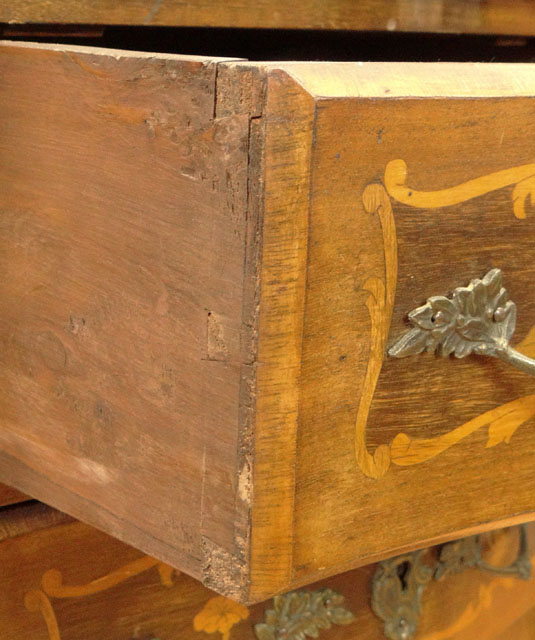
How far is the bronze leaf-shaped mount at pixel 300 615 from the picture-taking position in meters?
0.89

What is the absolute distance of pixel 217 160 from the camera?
50cm

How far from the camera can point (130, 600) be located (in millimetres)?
818

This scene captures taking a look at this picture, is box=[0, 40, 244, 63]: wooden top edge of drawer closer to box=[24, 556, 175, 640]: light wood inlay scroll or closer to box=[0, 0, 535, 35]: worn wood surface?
box=[0, 0, 535, 35]: worn wood surface

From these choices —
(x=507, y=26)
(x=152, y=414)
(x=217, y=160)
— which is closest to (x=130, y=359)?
(x=152, y=414)

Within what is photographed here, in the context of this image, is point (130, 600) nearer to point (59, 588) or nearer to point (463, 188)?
point (59, 588)

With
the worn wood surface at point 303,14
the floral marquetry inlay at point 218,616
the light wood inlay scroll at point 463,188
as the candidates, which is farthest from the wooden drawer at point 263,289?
the floral marquetry inlay at point 218,616

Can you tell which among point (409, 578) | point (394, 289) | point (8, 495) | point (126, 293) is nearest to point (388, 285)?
point (394, 289)

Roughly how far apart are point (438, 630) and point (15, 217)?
24.7 inches

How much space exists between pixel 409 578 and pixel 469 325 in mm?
463

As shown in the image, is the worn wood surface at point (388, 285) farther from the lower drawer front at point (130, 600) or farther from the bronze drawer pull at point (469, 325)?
the lower drawer front at point (130, 600)

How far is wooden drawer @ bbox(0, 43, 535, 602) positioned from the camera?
19.9 inches

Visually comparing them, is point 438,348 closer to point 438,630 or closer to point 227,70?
point 227,70

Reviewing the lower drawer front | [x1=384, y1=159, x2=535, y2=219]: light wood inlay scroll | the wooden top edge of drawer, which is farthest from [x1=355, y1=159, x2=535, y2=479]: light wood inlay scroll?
the lower drawer front

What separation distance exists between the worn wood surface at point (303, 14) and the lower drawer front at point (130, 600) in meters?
0.37
